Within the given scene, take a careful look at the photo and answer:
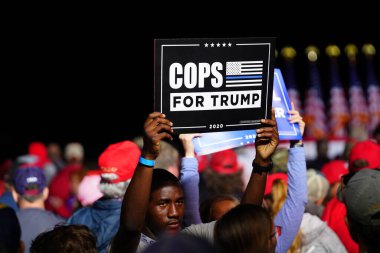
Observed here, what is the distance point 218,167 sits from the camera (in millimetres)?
6320

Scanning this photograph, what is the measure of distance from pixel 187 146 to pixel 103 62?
1683 centimetres

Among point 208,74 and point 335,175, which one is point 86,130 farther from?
point 208,74

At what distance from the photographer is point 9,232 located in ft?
12.3

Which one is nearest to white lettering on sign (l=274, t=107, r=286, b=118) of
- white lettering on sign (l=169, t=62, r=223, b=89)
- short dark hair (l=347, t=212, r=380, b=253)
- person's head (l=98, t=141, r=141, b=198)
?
white lettering on sign (l=169, t=62, r=223, b=89)

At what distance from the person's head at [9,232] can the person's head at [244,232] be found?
1.39 meters

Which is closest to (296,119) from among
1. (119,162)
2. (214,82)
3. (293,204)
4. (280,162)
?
(293,204)

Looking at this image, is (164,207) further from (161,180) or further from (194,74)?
(194,74)

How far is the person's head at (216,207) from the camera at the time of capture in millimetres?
4121

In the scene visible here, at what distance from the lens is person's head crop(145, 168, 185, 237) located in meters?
3.35

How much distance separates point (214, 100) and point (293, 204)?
777mm

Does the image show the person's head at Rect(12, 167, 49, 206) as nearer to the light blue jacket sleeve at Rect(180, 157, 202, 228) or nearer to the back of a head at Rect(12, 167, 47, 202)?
the back of a head at Rect(12, 167, 47, 202)

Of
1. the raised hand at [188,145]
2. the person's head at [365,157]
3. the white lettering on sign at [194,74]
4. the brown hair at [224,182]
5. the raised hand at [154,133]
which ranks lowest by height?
the brown hair at [224,182]

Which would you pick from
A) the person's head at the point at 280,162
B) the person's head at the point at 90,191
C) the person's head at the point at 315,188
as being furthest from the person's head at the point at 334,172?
the person's head at the point at 90,191

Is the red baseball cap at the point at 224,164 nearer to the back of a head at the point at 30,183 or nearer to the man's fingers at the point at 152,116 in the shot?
the back of a head at the point at 30,183
